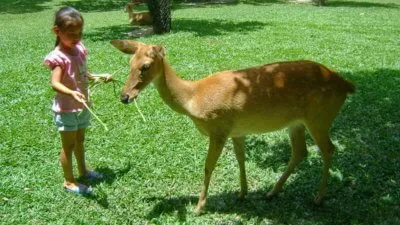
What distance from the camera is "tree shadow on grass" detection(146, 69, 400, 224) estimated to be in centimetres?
494

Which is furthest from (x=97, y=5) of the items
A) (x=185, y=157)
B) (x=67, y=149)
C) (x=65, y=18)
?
(x=65, y=18)

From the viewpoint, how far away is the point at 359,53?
12.3 metres

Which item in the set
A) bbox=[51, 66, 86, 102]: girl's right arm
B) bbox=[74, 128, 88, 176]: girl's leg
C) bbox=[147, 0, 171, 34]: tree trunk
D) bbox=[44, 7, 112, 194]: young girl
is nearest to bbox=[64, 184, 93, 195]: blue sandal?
bbox=[44, 7, 112, 194]: young girl

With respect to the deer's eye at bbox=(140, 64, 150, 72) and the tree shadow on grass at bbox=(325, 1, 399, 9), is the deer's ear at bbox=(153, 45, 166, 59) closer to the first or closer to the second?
the deer's eye at bbox=(140, 64, 150, 72)

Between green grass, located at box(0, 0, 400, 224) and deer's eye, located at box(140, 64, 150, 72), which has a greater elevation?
deer's eye, located at box(140, 64, 150, 72)

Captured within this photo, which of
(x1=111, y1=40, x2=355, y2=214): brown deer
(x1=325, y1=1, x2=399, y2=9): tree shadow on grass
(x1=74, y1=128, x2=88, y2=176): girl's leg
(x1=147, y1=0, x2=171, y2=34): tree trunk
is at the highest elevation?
(x1=111, y1=40, x2=355, y2=214): brown deer

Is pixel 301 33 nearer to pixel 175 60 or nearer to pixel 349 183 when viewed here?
pixel 175 60

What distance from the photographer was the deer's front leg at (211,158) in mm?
4781

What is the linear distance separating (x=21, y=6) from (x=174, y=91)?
25.6m

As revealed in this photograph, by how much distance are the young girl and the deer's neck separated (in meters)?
0.80

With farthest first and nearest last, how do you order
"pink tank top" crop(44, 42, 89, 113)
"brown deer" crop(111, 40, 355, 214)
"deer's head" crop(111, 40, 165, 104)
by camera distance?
"pink tank top" crop(44, 42, 89, 113) < "brown deer" crop(111, 40, 355, 214) < "deer's head" crop(111, 40, 165, 104)

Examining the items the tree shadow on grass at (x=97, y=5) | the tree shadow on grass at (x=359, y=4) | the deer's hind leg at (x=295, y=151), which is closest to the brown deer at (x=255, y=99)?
the deer's hind leg at (x=295, y=151)

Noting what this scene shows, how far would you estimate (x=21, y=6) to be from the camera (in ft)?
90.5

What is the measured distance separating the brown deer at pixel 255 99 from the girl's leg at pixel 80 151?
1270mm
